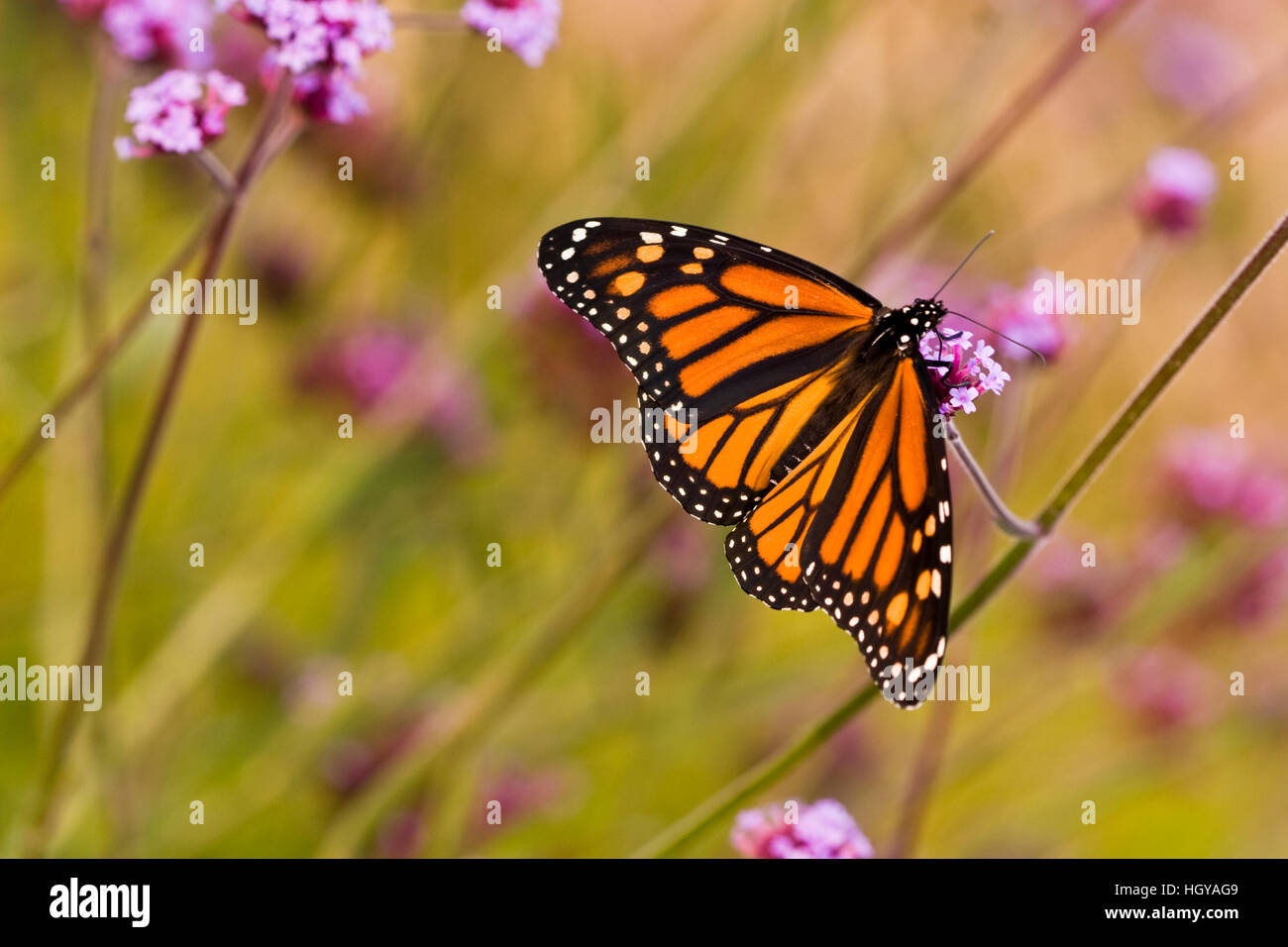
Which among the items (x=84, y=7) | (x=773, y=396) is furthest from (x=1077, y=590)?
(x=84, y=7)

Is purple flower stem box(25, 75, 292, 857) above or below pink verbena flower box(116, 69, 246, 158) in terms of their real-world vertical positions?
below

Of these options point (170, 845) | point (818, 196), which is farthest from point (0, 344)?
point (818, 196)

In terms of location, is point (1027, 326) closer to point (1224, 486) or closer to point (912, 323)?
point (912, 323)

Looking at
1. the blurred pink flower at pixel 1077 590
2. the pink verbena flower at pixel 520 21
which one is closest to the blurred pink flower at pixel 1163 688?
the blurred pink flower at pixel 1077 590

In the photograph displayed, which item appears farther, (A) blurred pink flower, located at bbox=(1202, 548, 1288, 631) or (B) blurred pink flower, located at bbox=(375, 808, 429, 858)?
(A) blurred pink flower, located at bbox=(1202, 548, 1288, 631)

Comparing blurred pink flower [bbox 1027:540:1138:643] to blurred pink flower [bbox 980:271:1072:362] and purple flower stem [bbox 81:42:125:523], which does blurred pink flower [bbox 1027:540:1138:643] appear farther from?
purple flower stem [bbox 81:42:125:523]

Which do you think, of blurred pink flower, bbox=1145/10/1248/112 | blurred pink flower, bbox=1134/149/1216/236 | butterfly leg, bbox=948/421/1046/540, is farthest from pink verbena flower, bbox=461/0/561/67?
blurred pink flower, bbox=1145/10/1248/112
